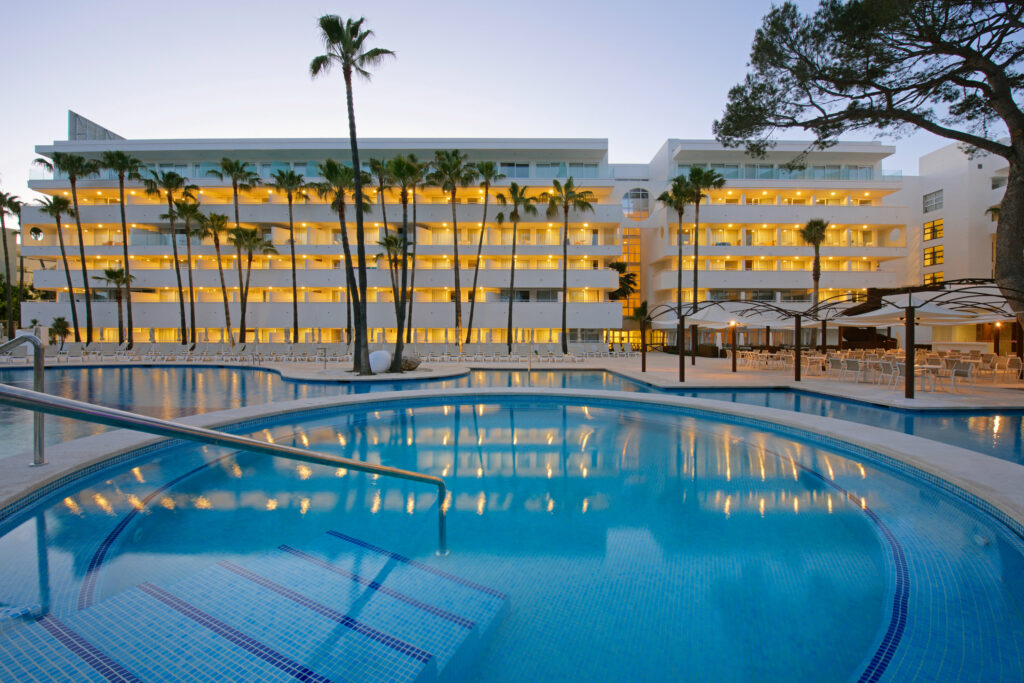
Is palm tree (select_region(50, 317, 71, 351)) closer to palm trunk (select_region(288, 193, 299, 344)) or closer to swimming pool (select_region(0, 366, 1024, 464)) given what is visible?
swimming pool (select_region(0, 366, 1024, 464))

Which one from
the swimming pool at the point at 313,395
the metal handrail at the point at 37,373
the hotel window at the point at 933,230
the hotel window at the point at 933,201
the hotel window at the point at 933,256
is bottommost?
the swimming pool at the point at 313,395

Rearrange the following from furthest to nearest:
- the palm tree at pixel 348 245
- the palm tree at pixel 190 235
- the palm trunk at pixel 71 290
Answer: the palm trunk at pixel 71 290
the palm tree at pixel 190 235
the palm tree at pixel 348 245

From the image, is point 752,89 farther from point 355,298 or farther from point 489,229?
point 489,229

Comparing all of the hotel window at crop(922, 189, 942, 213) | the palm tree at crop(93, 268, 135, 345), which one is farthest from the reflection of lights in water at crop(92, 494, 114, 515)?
the hotel window at crop(922, 189, 942, 213)

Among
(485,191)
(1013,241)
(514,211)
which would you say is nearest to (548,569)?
(1013,241)

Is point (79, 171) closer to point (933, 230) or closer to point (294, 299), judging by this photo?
point (294, 299)

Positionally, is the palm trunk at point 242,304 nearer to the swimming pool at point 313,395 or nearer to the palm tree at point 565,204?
the swimming pool at point 313,395

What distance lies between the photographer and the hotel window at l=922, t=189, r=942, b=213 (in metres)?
38.0

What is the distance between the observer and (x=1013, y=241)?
14.8 meters

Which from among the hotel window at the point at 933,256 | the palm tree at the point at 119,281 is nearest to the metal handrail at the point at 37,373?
the palm tree at the point at 119,281

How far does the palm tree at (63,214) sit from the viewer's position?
31734mm

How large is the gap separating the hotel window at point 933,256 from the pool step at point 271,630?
4860cm

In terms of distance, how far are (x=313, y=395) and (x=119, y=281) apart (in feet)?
87.8

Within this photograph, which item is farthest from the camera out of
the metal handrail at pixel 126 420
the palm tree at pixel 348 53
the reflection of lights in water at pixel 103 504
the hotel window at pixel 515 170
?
the hotel window at pixel 515 170
